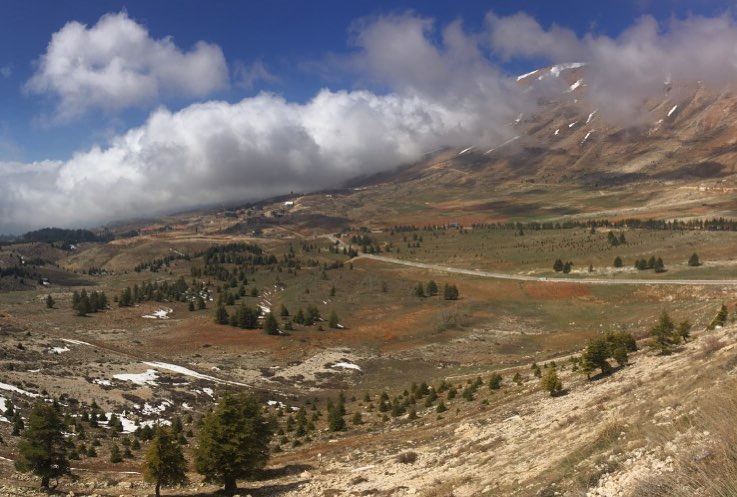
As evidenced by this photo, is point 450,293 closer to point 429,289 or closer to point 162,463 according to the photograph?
point 429,289

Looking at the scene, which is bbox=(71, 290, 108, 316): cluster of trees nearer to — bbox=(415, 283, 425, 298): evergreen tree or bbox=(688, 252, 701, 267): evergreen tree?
bbox=(415, 283, 425, 298): evergreen tree

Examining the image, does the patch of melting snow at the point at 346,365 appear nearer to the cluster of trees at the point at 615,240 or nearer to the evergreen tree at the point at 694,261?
the evergreen tree at the point at 694,261

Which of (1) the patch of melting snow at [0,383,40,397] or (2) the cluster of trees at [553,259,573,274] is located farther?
(2) the cluster of trees at [553,259,573,274]

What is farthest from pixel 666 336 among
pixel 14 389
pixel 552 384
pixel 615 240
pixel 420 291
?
pixel 615 240

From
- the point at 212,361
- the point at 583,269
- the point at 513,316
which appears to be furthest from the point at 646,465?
the point at 583,269

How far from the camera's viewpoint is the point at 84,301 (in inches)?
4857

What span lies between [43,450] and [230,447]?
28.4ft

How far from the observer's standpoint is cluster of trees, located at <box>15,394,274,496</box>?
26172 millimetres

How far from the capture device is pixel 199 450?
94.8ft

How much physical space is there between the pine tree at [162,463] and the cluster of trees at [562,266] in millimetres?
144700

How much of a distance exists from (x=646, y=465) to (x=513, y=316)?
10328 centimetres

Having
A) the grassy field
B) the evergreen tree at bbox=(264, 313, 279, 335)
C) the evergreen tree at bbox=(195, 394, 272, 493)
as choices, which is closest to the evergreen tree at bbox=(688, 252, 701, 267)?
the grassy field

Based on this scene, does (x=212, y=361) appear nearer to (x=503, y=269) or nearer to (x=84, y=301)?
(x=84, y=301)

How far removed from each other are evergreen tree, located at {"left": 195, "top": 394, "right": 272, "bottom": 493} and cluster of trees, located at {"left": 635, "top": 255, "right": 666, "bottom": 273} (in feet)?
435
